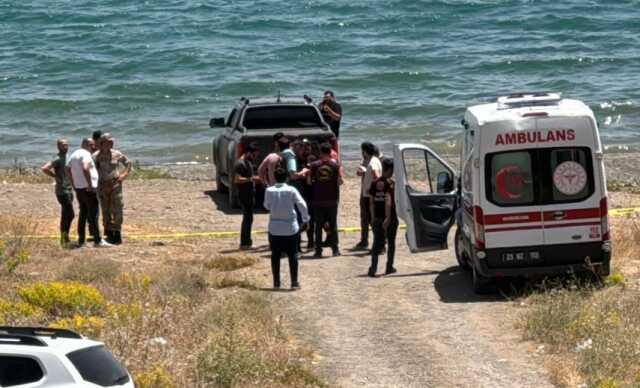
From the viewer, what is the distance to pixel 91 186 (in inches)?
779

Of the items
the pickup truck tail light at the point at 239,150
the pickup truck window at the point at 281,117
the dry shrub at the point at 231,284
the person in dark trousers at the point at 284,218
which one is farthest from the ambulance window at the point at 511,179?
the pickup truck window at the point at 281,117

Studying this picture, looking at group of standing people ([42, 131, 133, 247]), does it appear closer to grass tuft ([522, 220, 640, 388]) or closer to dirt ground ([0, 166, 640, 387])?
dirt ground ([0, 166, 640, 387])

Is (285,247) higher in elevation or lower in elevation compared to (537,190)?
lower

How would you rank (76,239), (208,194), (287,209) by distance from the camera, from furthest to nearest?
(208,194), (76,239), (287,209)

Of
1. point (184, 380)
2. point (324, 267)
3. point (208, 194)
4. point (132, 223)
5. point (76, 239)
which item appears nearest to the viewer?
point (184, 380)

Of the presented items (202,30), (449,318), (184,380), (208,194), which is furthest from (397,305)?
(202,30)

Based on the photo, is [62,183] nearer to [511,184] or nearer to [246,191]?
[246,191]

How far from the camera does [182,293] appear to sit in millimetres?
15570

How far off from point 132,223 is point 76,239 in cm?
200

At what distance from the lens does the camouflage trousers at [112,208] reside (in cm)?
2042

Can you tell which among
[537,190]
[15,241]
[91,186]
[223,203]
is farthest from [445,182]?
[223,203]

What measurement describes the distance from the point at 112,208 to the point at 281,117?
5162 mm

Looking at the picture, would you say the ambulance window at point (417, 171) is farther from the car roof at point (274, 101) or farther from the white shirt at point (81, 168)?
the white shirt at point (81, 168)

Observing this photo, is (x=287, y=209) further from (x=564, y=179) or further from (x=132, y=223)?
(x=132, y=223)
